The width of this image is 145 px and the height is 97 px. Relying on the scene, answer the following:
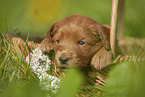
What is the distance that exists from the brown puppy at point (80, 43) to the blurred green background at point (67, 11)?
3.47 ft

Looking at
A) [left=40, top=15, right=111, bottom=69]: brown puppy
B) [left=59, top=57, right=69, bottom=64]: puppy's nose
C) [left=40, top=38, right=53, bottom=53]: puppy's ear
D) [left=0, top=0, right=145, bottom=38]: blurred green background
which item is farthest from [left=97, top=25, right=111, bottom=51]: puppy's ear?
[left=0, top=0, right=145, bottom=38]: blurred green background

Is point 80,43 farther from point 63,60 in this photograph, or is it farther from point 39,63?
point 39,63

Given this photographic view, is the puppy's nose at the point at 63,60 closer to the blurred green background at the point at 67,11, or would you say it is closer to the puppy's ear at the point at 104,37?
the puppy's ear at the point at 104,37

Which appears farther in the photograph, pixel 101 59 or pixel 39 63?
pixel 39 63

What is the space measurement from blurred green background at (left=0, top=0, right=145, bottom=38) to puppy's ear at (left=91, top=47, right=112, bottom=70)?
1.34 m

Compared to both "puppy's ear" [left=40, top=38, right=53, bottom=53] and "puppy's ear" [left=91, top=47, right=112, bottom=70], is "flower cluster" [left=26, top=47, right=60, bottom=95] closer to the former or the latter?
"puppy's ear" [left=40, top=38, right=53, bottom=53]

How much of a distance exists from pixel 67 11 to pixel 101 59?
10.9 feet

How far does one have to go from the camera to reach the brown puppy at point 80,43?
5.33 feet

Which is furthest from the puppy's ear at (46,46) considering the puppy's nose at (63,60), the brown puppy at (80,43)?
the puppy's nose at (63,60)

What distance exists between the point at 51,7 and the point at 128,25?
2.63 metres

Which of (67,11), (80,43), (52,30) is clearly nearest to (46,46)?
(52,30)

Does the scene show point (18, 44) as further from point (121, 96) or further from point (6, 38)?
point (121, 96)

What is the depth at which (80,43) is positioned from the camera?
1745 mm

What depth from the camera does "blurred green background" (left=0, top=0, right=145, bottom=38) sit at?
3.36 m
